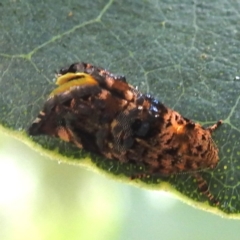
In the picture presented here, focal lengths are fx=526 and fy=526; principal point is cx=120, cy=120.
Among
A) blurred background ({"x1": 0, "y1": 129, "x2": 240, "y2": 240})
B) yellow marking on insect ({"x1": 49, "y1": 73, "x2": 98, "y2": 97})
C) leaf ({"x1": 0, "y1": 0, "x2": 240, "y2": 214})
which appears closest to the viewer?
yellow marking on insect ({"x1": 49, "y1": 73, "x2": 98, "y2": 97})

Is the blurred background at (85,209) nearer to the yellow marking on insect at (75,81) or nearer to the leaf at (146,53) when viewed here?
the leaf at (146,53)

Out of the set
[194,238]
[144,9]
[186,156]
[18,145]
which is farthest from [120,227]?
[144,9]

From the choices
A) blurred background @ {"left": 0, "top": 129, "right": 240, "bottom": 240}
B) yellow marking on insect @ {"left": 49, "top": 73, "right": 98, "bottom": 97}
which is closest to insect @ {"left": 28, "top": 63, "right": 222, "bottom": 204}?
yellow marking on insect @ {"left": 49, "top": 73, "right": 98, "bottom": 97}

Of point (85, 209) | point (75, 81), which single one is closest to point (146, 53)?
point (75, 81)

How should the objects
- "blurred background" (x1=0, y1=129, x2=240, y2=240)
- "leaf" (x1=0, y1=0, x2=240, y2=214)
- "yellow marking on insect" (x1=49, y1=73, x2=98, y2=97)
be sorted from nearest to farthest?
"yellow marking on insect" (x1=49, y1=73, x2=98, y2=97) < "leaf" (x1=0, y1=0, x2=240, y2=214) < "blurred background" (x1=0, y1=129, x2=240, y2=240)

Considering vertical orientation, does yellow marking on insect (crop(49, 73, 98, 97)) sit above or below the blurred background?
above

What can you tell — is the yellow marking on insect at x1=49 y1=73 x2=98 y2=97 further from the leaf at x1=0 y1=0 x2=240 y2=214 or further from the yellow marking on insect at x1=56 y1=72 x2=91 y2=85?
the leaf at x1=0 y1=0 x2=240 y2=214

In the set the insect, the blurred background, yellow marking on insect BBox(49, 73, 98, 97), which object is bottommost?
the blurred background
